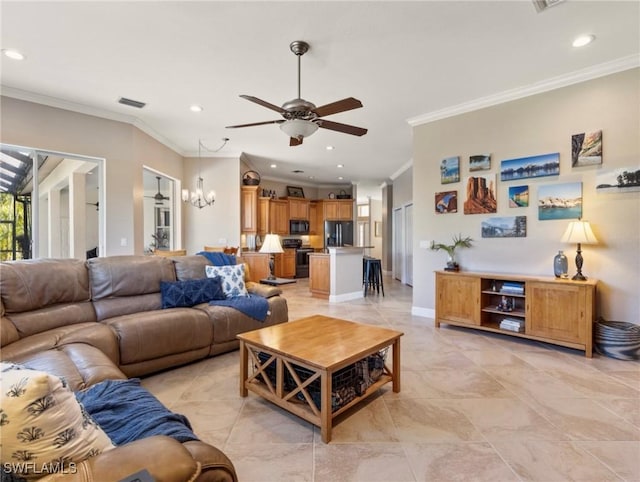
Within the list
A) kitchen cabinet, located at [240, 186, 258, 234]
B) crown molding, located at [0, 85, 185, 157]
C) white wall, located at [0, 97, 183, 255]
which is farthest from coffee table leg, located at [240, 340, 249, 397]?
kitchen cabinet, located at [240, 186, 258, 234]

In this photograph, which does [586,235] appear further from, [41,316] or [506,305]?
[41,316]

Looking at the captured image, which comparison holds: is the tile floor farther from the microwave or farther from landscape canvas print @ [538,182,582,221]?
the microwave

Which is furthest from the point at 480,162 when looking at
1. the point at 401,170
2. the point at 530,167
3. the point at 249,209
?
the point at 249,209

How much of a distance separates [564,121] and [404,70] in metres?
1.93

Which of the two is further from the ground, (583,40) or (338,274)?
(583,40)

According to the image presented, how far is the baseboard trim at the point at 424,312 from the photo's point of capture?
4508 mm

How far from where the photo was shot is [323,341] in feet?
7.20

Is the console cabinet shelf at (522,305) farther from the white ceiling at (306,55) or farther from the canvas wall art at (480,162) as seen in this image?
the white ceiling at (306,55)

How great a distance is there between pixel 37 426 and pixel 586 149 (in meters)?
4.61

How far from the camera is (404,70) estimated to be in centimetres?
320

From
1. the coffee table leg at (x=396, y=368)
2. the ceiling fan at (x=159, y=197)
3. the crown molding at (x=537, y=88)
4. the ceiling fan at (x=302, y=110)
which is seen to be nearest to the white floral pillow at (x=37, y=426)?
the coffee table leg at (x=396, y=368)

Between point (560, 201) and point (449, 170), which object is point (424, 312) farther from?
point (560, 201)

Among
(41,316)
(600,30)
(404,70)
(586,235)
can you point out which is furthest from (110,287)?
(600,30)

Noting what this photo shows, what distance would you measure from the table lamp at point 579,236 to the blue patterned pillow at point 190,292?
3749 millimetres
